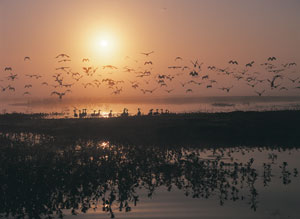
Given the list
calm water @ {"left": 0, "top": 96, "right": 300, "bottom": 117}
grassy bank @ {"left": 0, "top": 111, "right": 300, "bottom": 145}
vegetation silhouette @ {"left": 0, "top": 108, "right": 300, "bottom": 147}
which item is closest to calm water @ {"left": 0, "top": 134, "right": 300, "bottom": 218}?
vegetation silhouette @ {"left": 0, "top": 108, "right": 300, "bottom": 147}

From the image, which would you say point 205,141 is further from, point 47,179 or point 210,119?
point 47,179

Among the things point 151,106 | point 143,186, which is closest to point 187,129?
point 143,186

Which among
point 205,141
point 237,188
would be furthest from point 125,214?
point 205,141

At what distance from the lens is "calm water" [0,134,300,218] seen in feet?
43.3

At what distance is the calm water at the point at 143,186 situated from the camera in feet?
43.3

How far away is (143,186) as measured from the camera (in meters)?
16.0

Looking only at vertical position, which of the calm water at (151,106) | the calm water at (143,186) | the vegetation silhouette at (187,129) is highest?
the calm water at (151,106)

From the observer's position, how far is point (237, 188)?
51.1 feet

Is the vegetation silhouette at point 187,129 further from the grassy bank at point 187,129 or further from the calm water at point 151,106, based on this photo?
the calm water at point 151,106

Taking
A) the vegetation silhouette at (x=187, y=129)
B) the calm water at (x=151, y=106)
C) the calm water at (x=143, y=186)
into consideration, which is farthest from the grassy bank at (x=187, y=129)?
the calm water at (x=151, y=106)

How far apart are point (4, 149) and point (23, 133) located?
37.7 ft

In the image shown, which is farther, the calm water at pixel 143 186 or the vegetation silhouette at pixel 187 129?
the vegetation silhouette at pixel 187 129

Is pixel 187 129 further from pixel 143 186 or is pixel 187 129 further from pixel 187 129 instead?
pixel 143 186

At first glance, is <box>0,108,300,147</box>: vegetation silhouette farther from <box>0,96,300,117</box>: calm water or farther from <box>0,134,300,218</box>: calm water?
<box>0,96,300,117</box>: calm water
